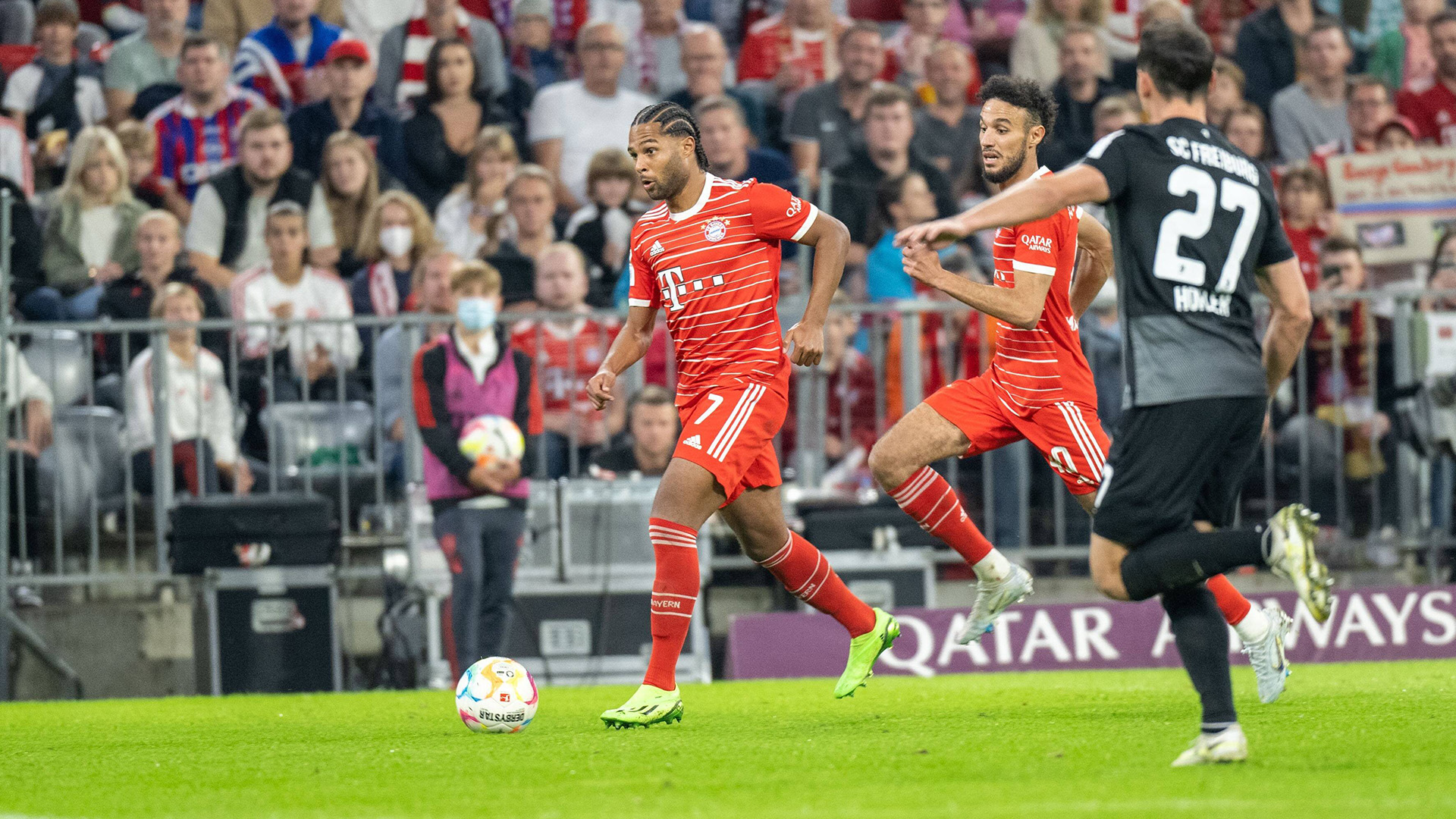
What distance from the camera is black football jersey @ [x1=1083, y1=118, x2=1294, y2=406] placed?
5.52m

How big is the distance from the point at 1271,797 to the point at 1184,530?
96 centimetres

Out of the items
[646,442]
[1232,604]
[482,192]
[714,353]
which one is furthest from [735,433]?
[482,192]

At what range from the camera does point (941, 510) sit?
8086 millimetres

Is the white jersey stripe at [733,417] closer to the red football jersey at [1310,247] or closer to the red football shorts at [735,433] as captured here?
the red football shorts at [735,433]

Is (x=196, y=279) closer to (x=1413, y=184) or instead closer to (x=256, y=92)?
(x=256, y=92)

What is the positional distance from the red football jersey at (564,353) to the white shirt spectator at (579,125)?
2186 millimetres

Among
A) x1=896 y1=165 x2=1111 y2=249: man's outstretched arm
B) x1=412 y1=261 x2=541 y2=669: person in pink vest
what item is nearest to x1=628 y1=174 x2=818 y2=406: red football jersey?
x1=896 y1=165 x2=1111 y2=249: man's outstretched arm

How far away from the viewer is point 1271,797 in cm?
484

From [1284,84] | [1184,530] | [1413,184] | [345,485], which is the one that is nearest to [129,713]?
[345,485]

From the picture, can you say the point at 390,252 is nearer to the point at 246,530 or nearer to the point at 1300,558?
the point at 246,530

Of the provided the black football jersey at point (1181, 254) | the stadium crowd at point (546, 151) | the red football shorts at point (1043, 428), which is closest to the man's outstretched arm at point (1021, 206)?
the black football jersey at point (1181, 254)

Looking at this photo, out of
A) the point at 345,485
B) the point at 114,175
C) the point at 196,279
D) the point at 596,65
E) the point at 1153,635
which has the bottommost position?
the point at 1153,635

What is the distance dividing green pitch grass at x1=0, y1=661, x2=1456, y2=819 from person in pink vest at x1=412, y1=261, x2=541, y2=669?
1728mm

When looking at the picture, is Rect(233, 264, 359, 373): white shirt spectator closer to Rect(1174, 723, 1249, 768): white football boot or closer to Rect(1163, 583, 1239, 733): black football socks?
Rect(1163, 583, 1239, 733): black football socks
